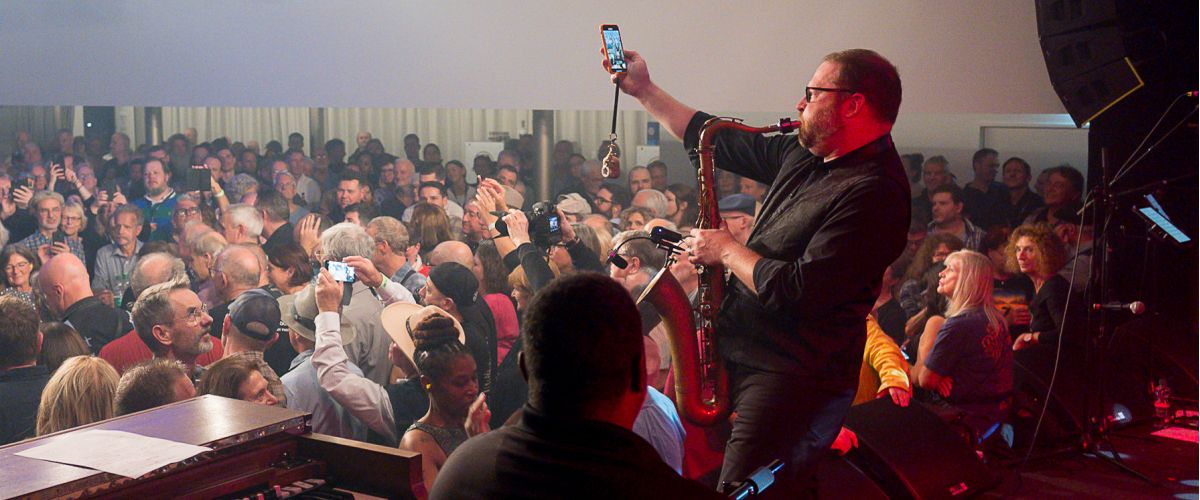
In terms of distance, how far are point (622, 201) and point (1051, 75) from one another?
2456 millimetres

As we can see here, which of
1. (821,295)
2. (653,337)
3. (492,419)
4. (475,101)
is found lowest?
(492,419)

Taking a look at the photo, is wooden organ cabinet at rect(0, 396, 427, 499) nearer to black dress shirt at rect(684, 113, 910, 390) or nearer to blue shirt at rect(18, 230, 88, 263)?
black dress shirt at rect(684, 113, 910, 390)

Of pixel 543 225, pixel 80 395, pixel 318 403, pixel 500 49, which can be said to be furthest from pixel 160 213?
pixel 543 225

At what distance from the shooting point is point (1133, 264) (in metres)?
6.18

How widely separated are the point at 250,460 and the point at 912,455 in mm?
2597

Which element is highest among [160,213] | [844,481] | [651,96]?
[651,96]

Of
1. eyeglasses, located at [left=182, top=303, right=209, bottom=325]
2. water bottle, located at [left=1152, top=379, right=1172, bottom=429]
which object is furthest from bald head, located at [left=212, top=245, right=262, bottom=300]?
water bottle, located at [left=1152, top=379, right=1172, bottom=429]

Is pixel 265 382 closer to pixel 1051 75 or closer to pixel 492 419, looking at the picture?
pixel 492 419

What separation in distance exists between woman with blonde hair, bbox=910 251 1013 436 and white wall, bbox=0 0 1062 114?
1.02m

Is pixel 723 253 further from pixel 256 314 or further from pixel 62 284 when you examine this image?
pixel 62 284

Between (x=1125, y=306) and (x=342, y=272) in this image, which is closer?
(x=342, y=272)

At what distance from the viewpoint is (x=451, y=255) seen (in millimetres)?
5367

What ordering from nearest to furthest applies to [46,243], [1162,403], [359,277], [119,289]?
[359,277], [119,289], [46,243], [1162,403]

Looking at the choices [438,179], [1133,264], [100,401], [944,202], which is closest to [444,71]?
[438,179]
